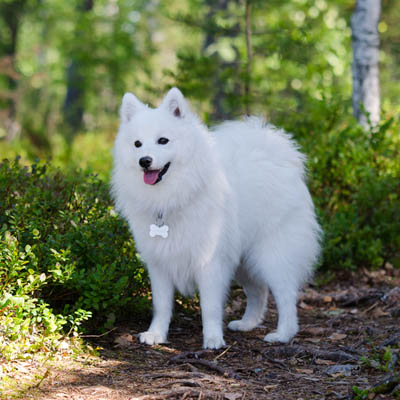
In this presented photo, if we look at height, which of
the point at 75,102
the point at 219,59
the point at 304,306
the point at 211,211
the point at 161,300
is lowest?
the point at 304,306

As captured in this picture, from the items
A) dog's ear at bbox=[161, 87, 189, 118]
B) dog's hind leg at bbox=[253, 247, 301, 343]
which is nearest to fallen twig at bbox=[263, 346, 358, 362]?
dog's hind leg at bbox=[253, 247, 301, 343]

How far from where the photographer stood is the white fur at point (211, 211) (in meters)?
3.74

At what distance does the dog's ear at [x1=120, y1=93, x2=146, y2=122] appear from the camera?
12.8ft

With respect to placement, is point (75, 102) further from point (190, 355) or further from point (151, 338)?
point (190, 355)

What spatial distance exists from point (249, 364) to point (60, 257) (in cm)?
141

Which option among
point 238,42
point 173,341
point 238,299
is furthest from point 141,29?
point 173,341

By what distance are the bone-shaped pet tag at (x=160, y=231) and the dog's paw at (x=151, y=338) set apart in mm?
713

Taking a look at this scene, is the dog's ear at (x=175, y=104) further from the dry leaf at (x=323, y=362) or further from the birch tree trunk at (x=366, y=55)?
the birch tree trunk at (x=366, y=55)

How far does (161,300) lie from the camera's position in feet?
13.0

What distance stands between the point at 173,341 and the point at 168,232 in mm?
857

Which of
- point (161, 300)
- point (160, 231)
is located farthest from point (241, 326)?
point (160, 231)

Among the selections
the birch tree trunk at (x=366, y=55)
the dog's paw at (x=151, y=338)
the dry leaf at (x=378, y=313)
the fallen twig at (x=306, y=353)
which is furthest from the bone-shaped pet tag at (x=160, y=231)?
the birch tree trunk at (x=366, y=55)

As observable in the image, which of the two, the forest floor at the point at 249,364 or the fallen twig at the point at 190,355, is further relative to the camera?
the fallen twig at the point at 190,355

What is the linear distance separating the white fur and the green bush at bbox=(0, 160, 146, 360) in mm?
270
